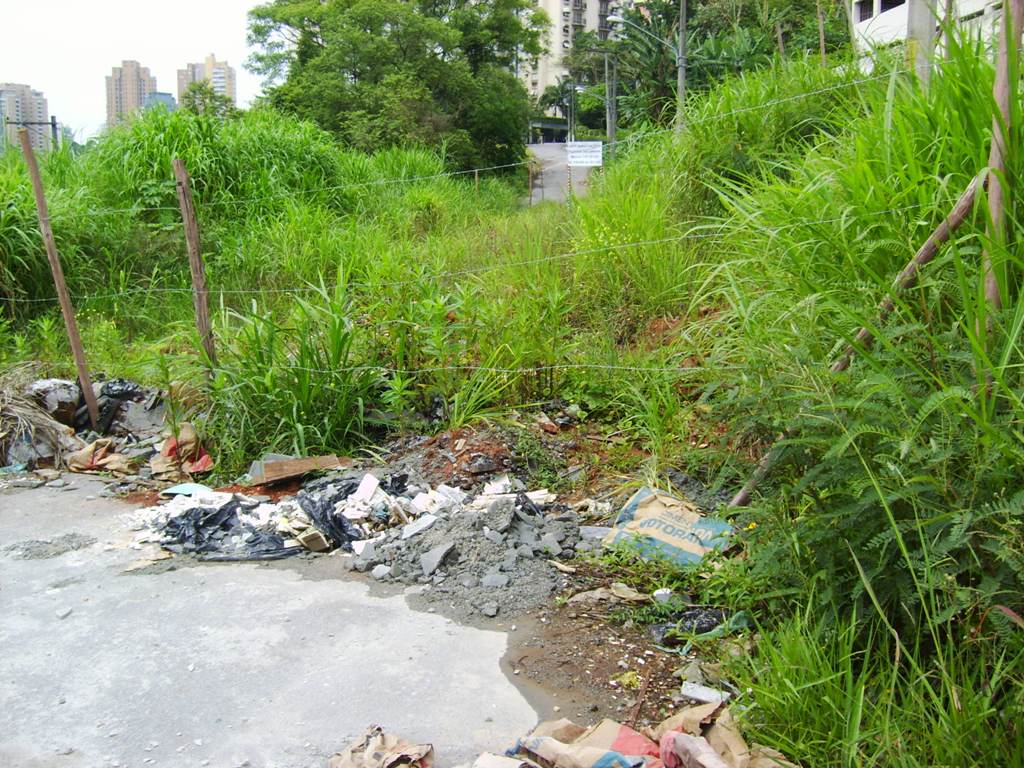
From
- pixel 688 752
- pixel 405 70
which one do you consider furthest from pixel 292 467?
pixel 405 70

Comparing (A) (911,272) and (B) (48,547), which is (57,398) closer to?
(B) (48,547)

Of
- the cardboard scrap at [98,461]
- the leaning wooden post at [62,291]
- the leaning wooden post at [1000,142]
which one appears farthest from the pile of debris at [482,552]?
the leaning wooden post at [62,291]

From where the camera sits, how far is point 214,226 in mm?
9758

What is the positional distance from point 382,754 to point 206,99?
16.5 meters

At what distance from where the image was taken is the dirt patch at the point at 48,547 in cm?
415

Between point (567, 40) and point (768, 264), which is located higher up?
point (567, 40)

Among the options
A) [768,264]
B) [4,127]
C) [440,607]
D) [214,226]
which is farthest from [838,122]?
[4,127]

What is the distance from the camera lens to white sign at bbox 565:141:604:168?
9.63 meters

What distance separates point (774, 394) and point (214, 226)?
26.3ft

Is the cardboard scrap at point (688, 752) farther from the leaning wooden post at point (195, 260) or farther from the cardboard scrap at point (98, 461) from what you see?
the cardboard scrap at point (98, 461)

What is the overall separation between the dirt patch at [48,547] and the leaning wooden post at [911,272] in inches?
120

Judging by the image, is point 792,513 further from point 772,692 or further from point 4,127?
point 4,127

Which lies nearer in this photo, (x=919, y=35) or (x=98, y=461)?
(x=919, y=35)

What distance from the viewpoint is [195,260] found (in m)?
5.46
